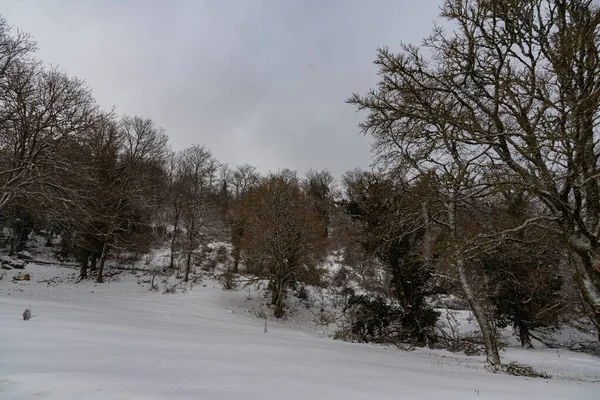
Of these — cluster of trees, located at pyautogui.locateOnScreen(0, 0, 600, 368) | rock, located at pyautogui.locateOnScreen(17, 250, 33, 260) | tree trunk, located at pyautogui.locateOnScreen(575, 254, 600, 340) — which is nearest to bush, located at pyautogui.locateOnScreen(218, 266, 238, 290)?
cluster of trees, located at pyautogui.locateOnScreen(0, 0, 600, 368)

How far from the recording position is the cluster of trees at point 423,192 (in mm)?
5211

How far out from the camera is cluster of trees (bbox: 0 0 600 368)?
17.1 ft

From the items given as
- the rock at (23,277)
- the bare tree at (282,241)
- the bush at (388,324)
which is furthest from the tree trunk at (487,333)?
the rock at (23,277)

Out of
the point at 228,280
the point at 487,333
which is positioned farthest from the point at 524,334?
the point at 228,280

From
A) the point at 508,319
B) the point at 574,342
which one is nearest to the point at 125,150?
the point at 508,319

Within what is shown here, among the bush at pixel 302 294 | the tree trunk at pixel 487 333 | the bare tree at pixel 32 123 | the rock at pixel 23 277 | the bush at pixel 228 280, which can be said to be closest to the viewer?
the tree trunk at pixel 487 333

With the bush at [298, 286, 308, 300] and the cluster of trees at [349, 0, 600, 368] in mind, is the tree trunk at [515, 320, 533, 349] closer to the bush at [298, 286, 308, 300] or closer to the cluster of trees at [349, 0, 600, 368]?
the cluster of trees at [349, 0, 600, 368]

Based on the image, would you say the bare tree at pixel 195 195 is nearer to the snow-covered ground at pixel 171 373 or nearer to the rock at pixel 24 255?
the rock at pixel 24 255

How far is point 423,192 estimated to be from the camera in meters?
7.42

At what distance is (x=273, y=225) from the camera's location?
18422mm

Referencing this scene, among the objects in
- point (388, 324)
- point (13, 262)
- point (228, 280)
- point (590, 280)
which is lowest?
point (388, 324)

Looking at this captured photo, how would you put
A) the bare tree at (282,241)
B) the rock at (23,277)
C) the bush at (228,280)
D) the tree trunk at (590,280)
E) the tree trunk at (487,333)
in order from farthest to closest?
the bush at (228,280), the rock at (23,277), the bare tree at (282,241), the tree trunk at (487,333), the tree trunk at (590,280)

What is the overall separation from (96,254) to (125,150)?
27.4ft

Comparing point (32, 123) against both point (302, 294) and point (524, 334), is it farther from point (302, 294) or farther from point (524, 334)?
point (524, 334)
